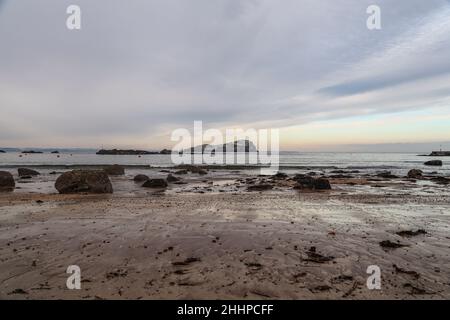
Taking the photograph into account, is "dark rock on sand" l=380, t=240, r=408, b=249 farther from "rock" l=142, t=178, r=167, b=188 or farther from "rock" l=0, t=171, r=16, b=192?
"rock" l=0, t=171, r=16, b=192

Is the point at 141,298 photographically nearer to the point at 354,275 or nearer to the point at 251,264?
the point at 251,264

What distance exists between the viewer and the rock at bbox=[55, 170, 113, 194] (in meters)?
21.4

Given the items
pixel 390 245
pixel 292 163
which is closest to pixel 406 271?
pixel 390 245

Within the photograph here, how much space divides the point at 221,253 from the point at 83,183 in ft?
55.0

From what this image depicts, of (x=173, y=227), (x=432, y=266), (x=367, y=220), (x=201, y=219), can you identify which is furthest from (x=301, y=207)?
(x=432, y=266)

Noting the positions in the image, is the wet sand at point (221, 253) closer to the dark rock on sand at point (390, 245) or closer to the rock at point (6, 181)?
the dark rock on sand at point (390, 245)

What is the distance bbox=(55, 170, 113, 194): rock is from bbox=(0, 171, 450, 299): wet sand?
7.24 meters

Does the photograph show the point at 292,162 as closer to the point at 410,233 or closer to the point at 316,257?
the point at 410,233

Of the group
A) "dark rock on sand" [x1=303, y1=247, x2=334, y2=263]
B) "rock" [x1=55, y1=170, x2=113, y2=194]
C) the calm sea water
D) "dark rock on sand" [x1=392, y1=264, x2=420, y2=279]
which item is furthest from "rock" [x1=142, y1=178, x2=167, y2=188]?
the calm sea water

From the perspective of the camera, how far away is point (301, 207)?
598 inches

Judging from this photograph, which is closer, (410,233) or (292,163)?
(410,233)

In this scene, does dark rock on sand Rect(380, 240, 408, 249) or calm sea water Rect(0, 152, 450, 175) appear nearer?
dark rock on sand Rect(380, 240, 408, 249)

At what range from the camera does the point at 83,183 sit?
21.6 meters
